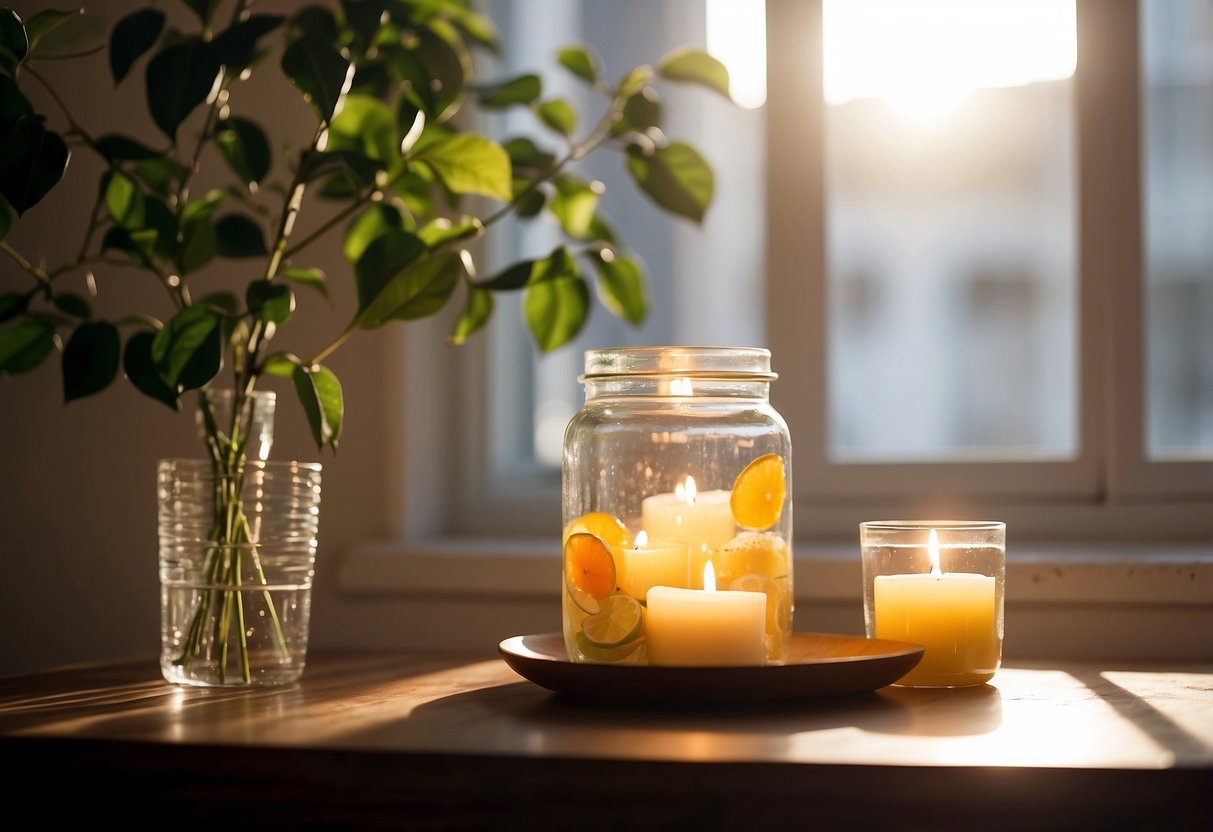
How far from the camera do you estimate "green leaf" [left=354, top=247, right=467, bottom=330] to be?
1086 mm

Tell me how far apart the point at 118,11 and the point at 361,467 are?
75cm

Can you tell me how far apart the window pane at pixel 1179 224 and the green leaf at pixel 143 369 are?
1.20m

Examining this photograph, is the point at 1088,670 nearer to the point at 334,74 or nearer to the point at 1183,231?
the point at 1183,231

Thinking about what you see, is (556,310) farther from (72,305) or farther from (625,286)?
(72,305)

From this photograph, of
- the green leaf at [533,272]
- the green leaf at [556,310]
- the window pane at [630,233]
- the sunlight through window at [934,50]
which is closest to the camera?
the green leaf at [533,272]

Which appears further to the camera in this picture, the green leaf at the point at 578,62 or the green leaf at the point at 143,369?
the green leaf at the point at 578,62

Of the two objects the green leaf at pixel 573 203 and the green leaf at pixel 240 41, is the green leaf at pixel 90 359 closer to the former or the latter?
the green leaf at pixel 240 41

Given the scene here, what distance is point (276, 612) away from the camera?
1104 mm

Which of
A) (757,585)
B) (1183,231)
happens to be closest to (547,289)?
→ (757,585)

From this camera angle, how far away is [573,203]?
55.1 inches

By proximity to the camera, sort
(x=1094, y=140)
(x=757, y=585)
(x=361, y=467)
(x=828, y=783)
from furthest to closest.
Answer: (x=361, y=467) → (x=1094, y=140) → (x=757, y=585) → (x=828, y=783)

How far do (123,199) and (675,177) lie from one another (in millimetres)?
549

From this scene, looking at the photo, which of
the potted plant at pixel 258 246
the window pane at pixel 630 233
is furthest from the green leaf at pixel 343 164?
the window pane at pixel 630 233

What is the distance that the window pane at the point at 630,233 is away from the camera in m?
1.81
